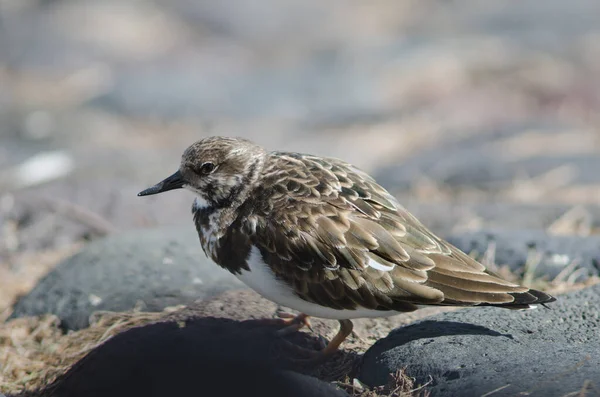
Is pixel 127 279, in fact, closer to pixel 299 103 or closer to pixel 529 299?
pixel 529 299

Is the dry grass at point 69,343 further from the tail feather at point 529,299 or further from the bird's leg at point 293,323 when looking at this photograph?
the tail feather at point 529,299

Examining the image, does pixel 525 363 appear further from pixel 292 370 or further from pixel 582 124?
pixel 582 124


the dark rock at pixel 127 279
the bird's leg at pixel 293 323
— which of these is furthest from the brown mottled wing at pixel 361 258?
the dark rock at pixel 127 279

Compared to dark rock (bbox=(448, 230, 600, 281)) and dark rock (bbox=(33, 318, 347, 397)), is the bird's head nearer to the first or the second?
dark rock (bbox=(33, 318, 347, 397))

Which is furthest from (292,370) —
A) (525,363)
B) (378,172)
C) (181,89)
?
(181,89)

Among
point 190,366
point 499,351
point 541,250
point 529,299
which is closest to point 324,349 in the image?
point 190,366

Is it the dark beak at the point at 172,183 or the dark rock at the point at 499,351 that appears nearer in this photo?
the dark rock at the point at 499,351
